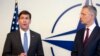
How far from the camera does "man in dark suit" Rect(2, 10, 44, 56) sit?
327cm

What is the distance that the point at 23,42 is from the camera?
335 cm

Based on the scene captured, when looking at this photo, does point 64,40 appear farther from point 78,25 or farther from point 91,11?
point 91,11

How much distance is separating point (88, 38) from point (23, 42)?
37.4 inches

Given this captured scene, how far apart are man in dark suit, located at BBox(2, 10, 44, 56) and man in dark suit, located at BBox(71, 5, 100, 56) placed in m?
0.63

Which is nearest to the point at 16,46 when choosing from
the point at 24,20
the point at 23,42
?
the point at 23,42

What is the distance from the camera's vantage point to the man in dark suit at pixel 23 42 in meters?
3.27

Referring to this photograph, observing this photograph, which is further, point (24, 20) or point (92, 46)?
point (24, 20)

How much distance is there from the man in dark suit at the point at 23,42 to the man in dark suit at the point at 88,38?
2.07 feet

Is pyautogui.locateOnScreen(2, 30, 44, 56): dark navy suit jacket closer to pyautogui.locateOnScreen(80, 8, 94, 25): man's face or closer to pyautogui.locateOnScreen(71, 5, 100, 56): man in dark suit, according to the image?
pyautogui.locateOnScreen(71, 5, 100, 56): man in dark suit

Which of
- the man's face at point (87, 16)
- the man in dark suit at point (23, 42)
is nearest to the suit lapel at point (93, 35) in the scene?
the man's face at point (87, 16)

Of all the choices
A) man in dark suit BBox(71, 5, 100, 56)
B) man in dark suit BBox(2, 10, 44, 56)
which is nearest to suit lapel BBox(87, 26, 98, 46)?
man in dark suit BBox(71, 5, 100, 56)

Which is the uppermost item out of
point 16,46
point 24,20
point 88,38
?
point 24,20

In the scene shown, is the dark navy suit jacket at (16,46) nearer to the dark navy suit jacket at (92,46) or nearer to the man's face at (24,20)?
the man's face at (24,20)

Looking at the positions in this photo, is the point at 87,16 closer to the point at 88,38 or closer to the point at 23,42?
the point at 88,38
